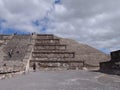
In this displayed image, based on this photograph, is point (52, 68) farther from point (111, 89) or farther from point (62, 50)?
point (111, 89)

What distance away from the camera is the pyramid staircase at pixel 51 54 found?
28.7m

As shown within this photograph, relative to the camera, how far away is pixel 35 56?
31266 millimetres

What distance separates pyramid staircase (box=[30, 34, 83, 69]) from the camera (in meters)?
28.7

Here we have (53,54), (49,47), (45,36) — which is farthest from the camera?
(45,36)

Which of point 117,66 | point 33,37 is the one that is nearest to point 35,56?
point 33,37

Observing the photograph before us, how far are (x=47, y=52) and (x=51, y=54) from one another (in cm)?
70

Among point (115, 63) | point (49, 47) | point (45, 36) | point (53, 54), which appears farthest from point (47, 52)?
point (115, 63)

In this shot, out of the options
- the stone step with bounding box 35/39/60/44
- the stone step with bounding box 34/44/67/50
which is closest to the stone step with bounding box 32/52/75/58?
the stone step with bounding box 34/44/67/50

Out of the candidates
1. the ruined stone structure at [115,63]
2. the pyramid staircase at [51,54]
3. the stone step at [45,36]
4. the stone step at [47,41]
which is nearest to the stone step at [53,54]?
the pyramid staircase at [51,54]

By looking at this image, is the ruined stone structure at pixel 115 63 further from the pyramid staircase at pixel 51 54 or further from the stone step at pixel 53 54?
the stone step at pixel 53 54

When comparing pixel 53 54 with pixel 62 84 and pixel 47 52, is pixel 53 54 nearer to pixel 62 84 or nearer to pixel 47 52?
pixel 47 52

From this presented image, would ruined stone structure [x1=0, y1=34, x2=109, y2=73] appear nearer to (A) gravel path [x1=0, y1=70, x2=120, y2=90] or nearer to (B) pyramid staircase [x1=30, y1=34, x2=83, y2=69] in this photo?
(B) pyramid staircase [x1=30, y1=34, x2=83, y2=69]

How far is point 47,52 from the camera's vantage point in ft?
104

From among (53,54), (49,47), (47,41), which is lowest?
(53,54)
